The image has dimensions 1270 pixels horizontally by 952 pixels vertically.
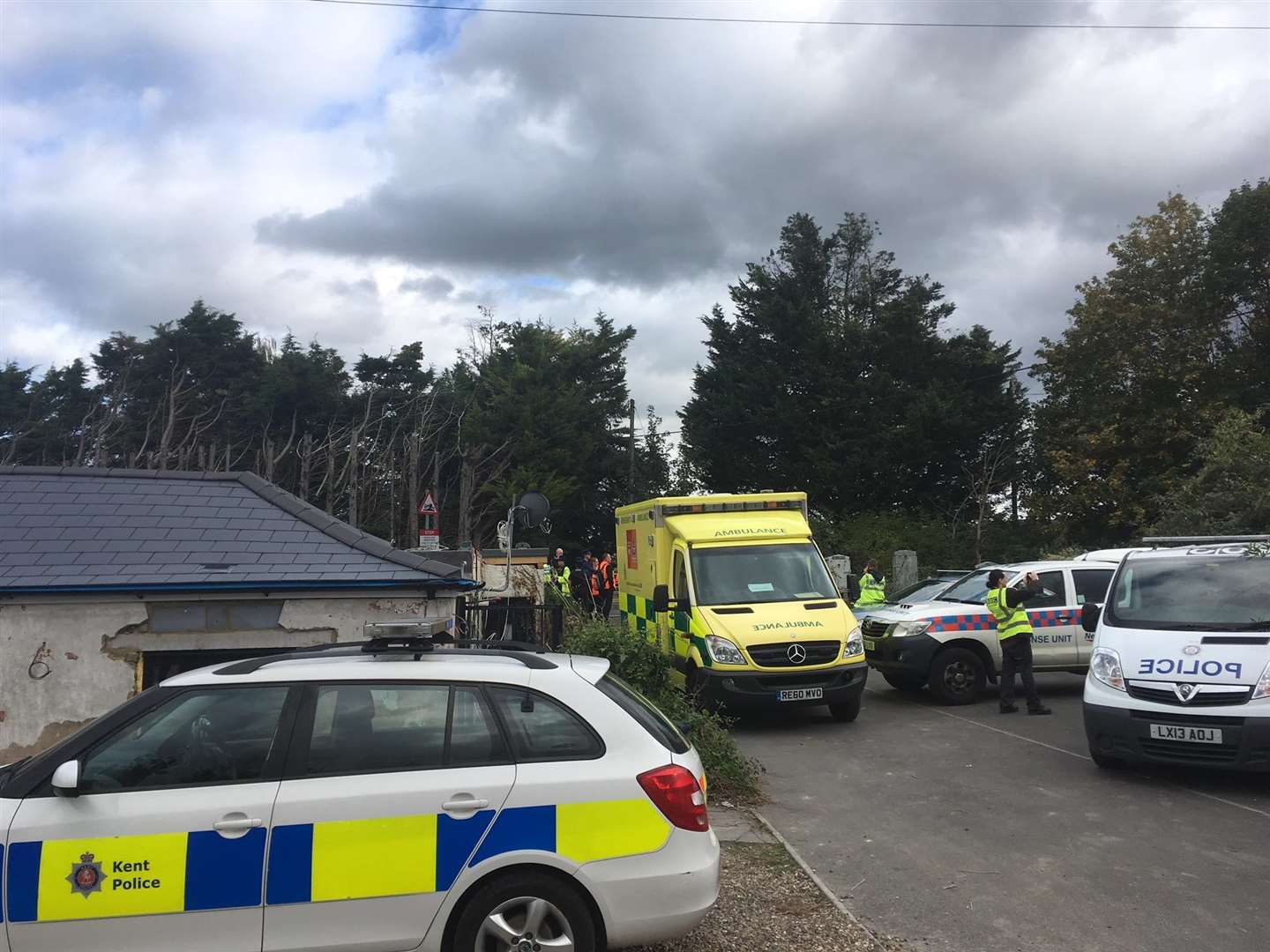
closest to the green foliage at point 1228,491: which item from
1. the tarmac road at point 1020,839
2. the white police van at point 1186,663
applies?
the white police van at point 1186,663

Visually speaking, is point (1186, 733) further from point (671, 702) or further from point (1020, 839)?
point (671, 702)

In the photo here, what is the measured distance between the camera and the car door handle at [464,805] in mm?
3824

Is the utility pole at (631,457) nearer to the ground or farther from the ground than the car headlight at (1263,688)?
farther from the ground

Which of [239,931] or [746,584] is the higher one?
[746,584]

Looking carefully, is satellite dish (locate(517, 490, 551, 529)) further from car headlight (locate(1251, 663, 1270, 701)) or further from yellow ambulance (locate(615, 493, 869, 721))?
car headlight (locate(1251, 663, 1270, 701))

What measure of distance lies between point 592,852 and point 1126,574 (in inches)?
263

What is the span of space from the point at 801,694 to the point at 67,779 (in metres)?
7.58

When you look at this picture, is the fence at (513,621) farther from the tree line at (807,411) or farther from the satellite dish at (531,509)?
the tree line at (807,411)

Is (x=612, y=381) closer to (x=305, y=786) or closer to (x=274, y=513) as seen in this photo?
(x=274, y=513)

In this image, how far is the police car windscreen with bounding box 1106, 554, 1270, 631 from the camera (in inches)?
301

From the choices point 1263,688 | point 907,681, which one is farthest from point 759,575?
point 1263,688

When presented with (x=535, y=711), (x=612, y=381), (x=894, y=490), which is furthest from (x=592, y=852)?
(x=612, y=381)

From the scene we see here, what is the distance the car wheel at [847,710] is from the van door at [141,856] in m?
7.74

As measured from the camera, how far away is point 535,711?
4.08 metres
